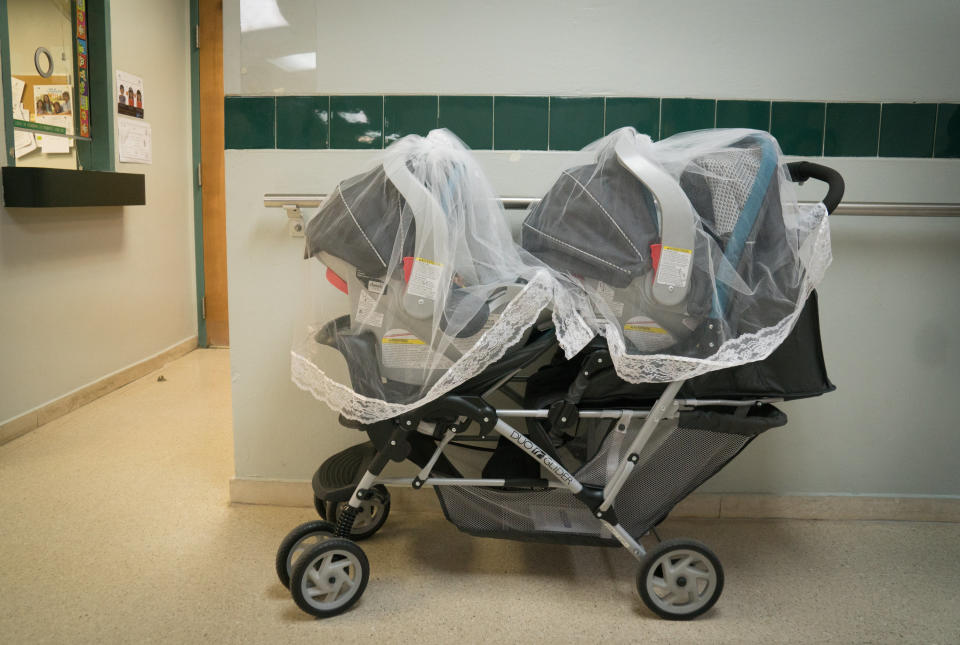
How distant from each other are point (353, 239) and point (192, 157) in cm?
359

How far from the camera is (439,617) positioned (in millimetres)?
1915

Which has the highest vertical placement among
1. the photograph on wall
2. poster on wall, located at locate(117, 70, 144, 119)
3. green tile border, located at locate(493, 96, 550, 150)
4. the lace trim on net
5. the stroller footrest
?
poster on wall, located at locate(117, 70, 144, 119)

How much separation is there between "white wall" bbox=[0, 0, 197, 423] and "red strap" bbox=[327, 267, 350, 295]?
6.43 ft

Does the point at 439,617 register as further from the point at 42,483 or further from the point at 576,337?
the point at 42,483

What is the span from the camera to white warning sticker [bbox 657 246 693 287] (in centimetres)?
164

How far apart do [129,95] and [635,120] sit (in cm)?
290

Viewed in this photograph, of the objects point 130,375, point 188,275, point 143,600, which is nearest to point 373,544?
point 143,600

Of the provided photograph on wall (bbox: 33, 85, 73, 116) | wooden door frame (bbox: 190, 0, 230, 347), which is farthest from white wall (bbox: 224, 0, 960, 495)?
Answer: wooden door frame (bbox: 190, 0, 230, 347)

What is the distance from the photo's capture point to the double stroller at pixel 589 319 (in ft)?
5.50

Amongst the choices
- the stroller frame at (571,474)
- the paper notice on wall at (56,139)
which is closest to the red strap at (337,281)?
the stroller frame at (571,474)

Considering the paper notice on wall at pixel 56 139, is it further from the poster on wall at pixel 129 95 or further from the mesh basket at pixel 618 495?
the mesh basket at pixel 618 495

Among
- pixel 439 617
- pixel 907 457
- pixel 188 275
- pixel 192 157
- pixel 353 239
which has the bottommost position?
pixel 439 617

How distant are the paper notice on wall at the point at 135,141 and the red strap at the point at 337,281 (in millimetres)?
2661

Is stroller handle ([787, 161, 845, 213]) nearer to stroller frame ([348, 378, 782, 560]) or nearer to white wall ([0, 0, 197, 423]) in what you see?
stroller frame ([348, 378, 782, 560])
